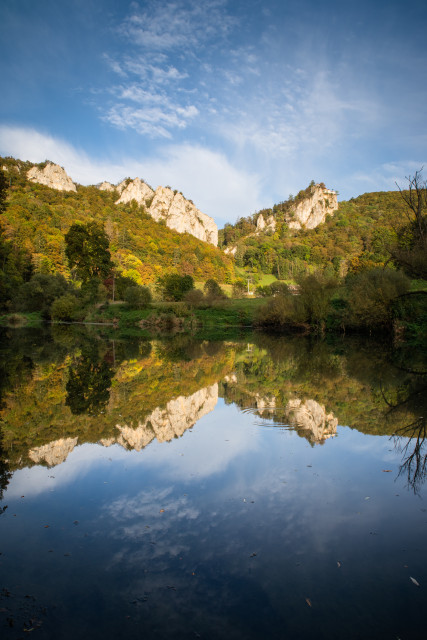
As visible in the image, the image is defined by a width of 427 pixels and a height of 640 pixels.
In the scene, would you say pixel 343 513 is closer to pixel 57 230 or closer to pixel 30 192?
pixel 57 230

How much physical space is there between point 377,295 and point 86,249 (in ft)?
113

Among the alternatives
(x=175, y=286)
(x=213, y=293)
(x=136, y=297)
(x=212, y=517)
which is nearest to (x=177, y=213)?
(x=175, y=286)

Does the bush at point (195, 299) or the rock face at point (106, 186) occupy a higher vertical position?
the rock face at point (106, 186)

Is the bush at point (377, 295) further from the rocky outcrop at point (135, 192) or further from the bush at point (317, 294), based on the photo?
the rocky outcrop at point (135, 192)

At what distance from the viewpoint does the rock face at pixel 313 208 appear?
155 meters

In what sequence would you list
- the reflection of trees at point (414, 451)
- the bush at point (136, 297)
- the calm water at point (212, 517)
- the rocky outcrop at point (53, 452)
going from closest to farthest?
1. the calm water at point (212, 517)
2. the reflection of trees at point (414, 451)
3. the rocky outcrop at point (53, 452)
4. the bush at point (136, 297)

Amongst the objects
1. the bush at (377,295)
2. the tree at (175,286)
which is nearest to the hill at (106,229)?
the tree at (175,286)

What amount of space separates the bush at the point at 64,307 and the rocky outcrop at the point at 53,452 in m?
35.7

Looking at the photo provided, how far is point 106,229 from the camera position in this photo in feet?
260

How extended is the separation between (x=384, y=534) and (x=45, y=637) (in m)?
2.58

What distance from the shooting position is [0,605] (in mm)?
2229

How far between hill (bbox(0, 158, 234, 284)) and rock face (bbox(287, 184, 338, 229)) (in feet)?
170

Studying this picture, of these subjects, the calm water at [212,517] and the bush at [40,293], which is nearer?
the calm water at [212,517]

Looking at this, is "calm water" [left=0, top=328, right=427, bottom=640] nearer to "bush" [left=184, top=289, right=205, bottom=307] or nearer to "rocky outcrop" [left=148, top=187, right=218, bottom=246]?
"bush" [left=184, top=289, right=205, bottom=307]
